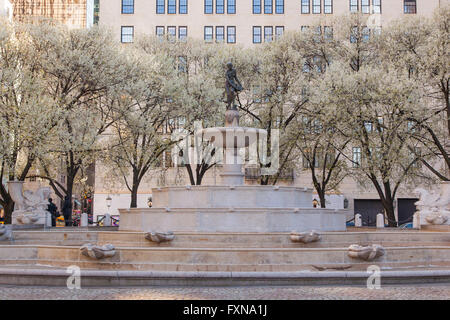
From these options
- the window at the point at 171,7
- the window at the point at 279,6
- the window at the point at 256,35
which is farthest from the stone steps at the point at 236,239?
the window at the point at 279,6

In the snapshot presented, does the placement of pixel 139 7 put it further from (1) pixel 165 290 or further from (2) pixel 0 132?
(1) pixel 165 290

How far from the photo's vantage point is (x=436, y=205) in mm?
22672

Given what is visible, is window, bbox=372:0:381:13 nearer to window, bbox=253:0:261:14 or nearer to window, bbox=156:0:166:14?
window, bbox=253:0:261:14

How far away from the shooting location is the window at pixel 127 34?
53.4m

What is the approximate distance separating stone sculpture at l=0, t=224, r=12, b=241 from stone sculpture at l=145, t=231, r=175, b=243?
6.07 meters

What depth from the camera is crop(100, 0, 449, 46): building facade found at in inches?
2094

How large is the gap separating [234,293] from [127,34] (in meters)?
46.3

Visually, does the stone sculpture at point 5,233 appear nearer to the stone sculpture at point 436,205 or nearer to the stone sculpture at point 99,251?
the stone sculpture at point 99,251

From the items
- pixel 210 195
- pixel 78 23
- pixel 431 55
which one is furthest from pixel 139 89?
pixel 78 23

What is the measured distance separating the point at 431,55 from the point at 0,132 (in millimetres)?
23498

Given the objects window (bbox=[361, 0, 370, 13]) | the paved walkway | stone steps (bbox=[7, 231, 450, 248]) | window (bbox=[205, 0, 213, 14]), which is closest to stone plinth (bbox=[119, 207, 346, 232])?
stone steps (bbox=[7, 231, 450, 248])

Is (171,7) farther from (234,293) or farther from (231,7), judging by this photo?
(234,293)

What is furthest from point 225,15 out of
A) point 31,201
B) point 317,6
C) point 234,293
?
point 234,293
